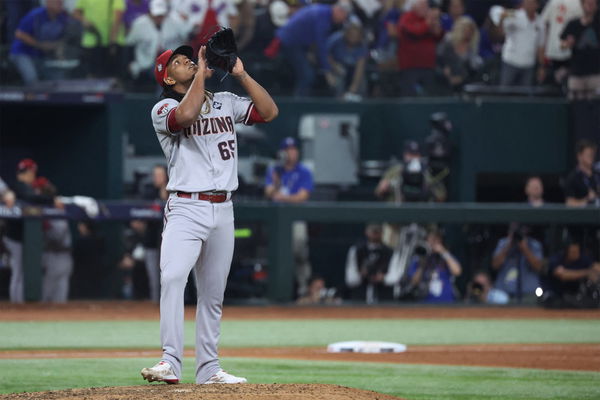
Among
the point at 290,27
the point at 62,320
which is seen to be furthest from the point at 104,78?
the point at 62,320

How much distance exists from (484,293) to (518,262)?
58 cm

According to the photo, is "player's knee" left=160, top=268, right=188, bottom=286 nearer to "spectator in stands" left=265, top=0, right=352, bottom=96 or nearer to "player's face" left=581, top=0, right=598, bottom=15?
"spectator in stands" left=265, top=0, right=352, bottom=96

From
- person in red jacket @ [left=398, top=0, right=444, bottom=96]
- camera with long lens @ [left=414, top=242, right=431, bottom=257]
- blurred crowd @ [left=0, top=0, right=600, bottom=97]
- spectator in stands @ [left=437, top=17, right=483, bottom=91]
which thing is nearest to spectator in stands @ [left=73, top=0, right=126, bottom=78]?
blurred crowd @ [left=0, top=0, right=600, bottom=97]

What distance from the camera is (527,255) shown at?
46.1 ft

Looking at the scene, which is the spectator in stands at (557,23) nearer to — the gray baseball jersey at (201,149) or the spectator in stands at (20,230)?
the spectator in stands at (20,230)

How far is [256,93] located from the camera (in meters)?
6.12

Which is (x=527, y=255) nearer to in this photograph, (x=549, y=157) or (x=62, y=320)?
Result: (x=549, y=157)

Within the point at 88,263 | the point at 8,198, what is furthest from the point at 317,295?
the point at 8,198

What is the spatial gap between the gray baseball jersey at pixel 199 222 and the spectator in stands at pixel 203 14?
29.0ft

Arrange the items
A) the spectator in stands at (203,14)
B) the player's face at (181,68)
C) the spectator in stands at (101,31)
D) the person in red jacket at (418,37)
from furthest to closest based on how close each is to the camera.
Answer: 1. the person in red jacket at (418,37)
2. the spectator in stands at (203,14)
3. the spectator in stands at (101,31)
4. the player's face at (181,68)

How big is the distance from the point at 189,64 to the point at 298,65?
Result: 9.34m

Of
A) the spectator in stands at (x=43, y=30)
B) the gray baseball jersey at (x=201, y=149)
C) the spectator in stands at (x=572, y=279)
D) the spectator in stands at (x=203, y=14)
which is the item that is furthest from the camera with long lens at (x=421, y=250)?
the gray baseball jersey at (x=201, y=149)

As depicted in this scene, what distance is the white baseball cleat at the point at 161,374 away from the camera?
18.7ft

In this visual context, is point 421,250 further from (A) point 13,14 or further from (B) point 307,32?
(A) point 13,14
